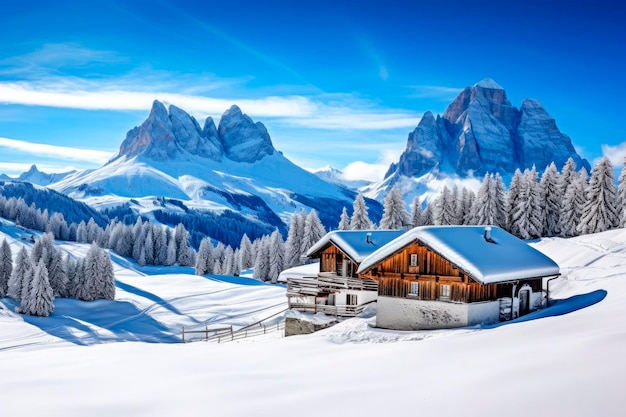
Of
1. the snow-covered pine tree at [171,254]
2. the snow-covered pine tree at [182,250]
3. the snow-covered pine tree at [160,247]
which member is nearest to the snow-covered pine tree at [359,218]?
the snow-covered pine tree at [171,254]

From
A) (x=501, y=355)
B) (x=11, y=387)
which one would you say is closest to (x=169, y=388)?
(x=11, y=387)

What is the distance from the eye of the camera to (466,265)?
26234 mm

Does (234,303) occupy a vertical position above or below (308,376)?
below

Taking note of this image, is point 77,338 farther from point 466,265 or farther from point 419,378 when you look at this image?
point 419,378

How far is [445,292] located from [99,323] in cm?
4737

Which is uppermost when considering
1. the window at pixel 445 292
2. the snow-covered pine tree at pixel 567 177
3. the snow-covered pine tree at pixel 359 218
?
the snow-covered pine tree at pixel 567 177

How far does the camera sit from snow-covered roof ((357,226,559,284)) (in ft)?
86.7

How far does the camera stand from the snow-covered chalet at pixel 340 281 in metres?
37.0

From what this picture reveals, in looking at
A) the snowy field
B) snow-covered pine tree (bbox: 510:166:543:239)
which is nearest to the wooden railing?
the snowy field

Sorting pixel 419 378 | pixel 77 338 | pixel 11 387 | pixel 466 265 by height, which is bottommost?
pixel 77 338

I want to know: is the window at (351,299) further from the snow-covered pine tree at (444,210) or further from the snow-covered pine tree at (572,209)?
the snow-covered pine tree at (444,210)

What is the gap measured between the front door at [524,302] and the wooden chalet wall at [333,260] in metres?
14.3

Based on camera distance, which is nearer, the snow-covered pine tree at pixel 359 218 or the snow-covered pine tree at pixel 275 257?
the snow-covered pine tree at pixel 359 218

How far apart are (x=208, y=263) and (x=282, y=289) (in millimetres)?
43644
